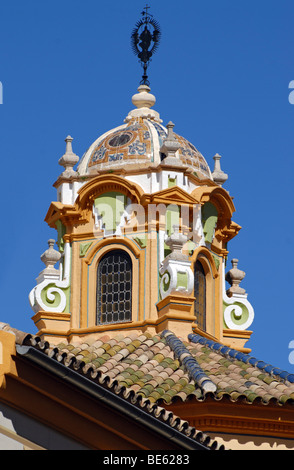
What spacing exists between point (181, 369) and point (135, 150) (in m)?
6.13

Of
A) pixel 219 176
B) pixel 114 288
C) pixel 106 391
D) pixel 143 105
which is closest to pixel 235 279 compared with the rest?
pixel 219 176

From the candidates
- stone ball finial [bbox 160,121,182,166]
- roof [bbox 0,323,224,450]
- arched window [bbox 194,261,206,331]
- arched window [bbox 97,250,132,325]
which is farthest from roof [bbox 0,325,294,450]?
roof [bbox 0,323,224,450]

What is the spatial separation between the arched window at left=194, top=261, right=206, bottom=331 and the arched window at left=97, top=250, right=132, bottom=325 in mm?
1652

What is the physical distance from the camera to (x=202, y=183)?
1227 inches

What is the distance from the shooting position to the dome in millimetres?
30797

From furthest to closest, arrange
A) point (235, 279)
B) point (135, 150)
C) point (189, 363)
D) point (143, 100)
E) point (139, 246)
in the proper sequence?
point (143, 100) → point (235, 279) → point (135, 150) → point (139, 246) → point (189, 363)

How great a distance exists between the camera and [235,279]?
32031mm

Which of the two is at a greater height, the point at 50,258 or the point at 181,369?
the point at 50,258

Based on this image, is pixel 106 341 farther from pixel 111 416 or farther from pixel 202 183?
pixel 111 416

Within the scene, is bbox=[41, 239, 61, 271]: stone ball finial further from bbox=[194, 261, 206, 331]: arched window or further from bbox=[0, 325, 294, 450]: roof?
bbox=[194, 261, 206, 331]: arched window

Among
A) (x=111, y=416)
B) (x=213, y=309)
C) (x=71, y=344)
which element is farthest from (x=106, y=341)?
(x=111, y=416)

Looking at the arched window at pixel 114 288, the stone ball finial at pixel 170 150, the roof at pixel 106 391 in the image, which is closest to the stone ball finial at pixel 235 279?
the arched window at pixel 114 288

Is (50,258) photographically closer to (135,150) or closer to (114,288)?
(114,288)

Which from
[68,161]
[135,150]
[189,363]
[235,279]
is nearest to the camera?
[189,363]
